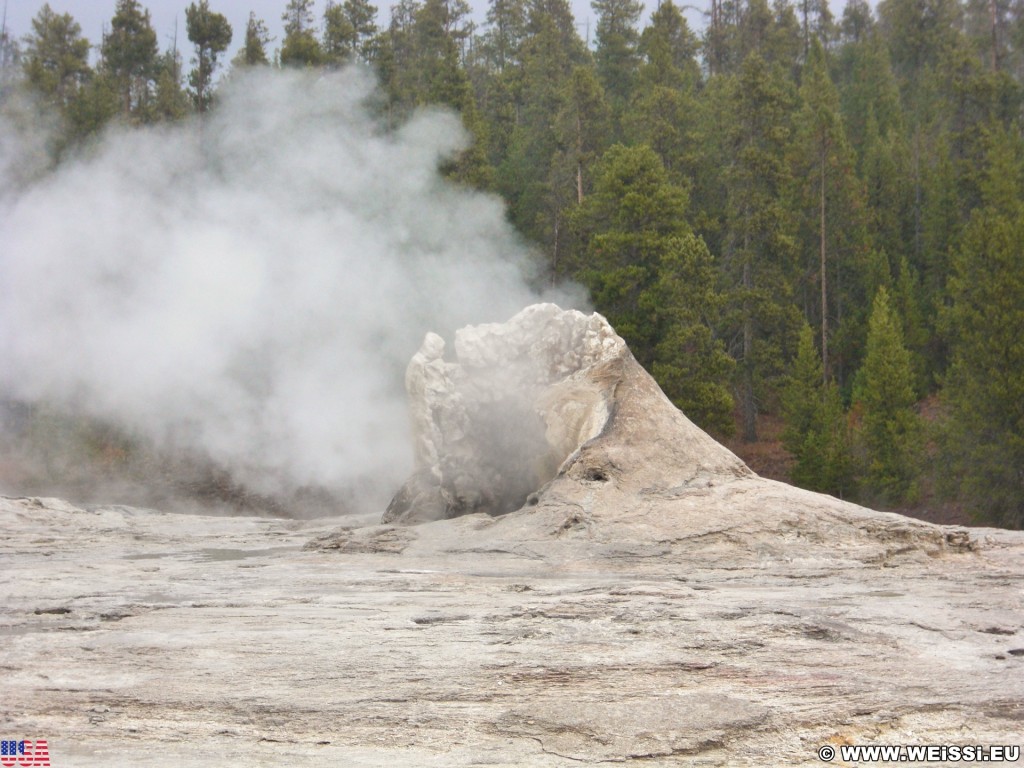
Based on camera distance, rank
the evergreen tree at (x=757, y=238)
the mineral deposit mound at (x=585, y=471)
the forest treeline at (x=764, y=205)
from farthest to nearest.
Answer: the evergreen tree at (x=757, y=238)
the forest treeline at (x=764, y=205)
the mineral deposit mound at (x=585, y=471)

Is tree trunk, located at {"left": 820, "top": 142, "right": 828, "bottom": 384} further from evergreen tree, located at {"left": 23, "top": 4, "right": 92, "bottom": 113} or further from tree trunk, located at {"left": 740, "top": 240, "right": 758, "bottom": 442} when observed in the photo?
evergreen tree, located at {"left": 23, "top": 4, "right": 92, "bottom": 113}

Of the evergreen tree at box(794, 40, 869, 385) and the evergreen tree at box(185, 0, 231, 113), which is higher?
the evergreen tree at box(185, 0, 231, 113)

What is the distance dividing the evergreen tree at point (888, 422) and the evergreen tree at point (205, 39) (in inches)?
908

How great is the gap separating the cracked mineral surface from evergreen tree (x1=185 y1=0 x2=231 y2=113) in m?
27.6

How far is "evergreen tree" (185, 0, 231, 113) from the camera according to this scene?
35.5 metres

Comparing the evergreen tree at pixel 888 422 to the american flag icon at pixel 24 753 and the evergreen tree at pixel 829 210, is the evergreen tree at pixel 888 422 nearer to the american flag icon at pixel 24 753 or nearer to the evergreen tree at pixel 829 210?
the evergreen tree at pixel 829 210

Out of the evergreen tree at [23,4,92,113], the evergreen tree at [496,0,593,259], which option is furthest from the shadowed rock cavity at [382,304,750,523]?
the evergreen tree at [23,4,92,113]

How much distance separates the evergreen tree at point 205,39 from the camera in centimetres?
3553

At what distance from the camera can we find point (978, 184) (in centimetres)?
3488

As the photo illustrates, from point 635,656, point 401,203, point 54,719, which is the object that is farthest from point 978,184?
point 54,719

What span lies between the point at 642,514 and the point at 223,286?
43.7ft

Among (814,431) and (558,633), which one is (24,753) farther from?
(814,431)

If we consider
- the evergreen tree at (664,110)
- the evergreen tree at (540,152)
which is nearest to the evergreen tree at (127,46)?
the evergreen tree at (540,152)

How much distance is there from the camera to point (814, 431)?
1043 inches
